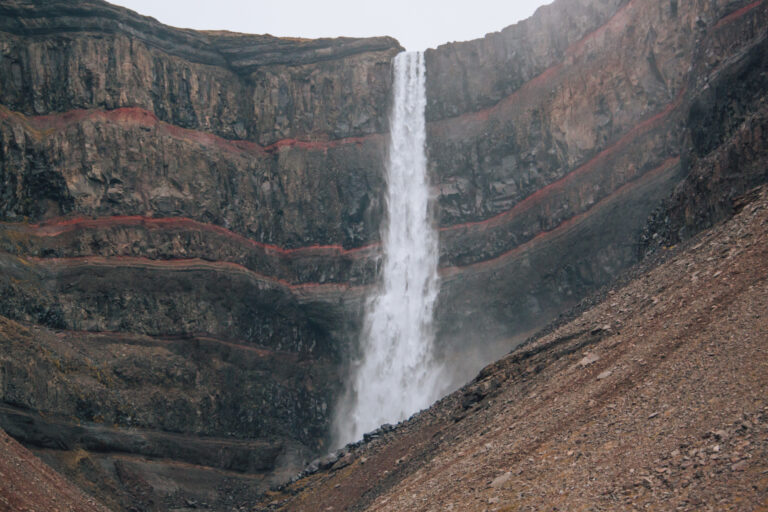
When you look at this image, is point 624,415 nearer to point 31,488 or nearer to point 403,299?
point 31,488

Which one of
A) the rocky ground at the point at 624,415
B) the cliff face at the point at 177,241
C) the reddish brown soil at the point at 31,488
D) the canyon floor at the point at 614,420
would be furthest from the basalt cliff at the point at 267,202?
the rocky ground at the point at 624,415

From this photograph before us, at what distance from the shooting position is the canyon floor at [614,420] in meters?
13.9

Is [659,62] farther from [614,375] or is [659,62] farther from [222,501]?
[222,501]

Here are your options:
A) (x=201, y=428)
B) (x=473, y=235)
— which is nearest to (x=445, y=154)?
(x=473, y=235)

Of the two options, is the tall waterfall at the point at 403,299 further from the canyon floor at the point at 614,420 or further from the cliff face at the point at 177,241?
the canyon floor at the point at 614,420

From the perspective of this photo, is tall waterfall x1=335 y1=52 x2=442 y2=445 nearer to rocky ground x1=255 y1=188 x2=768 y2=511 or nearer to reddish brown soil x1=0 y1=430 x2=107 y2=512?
rocky ground x1=255 y1=188 x2=768 y2=511

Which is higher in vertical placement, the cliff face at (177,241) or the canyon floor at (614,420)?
the cliff face at (177,241)

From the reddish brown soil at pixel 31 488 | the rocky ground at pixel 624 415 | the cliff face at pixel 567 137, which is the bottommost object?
the rocky ground at pixel 624 415

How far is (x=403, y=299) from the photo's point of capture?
5062cm

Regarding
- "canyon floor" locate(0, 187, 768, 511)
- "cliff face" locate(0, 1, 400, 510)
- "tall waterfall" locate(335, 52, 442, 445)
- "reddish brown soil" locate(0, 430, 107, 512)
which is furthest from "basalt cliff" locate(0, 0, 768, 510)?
"canyon floor" locate(0, 187, 768, 511)

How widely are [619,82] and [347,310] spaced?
71.4 feet

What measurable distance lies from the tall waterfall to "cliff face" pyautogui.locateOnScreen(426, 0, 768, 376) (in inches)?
47.7

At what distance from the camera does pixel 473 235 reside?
50.4m

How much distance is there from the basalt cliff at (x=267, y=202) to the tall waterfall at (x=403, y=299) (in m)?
1.05
